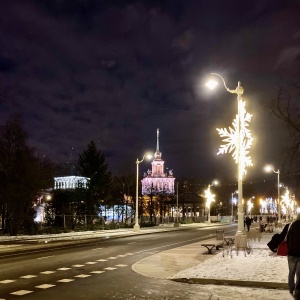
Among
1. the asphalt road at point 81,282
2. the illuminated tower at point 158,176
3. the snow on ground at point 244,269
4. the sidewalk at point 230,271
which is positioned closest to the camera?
the asphalt road at point 81,282

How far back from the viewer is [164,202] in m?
90.0

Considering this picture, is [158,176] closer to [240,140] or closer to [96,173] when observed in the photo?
[96,173]

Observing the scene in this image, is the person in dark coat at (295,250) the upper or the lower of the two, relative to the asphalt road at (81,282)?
upper

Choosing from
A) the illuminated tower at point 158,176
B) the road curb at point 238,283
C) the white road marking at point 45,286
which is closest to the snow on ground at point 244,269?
the road curb at point 238,283

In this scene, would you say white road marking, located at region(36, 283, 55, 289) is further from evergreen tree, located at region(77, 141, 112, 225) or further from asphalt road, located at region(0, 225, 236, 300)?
evergreen tree, located at region(77, 141, 112, 225)

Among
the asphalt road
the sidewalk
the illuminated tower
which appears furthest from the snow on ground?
the illuminated tower

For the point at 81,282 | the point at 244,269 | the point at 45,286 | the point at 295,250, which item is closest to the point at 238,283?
the point at 244,269

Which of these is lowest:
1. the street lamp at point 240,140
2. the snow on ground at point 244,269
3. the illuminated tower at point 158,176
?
the snow on ground at point 244,269

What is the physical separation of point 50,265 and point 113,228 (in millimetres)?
37364

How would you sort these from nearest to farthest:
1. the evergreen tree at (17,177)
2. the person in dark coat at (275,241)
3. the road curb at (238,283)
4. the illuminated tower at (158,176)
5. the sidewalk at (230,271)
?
the person in dark coat at (275,241) → the road curb at (238,283) → the sidewalk at (230,271) → the evergreen tree at (17,177) → the illuminated tower at (158,176)

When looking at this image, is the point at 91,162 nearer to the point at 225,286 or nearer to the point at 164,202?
the point at 164,202

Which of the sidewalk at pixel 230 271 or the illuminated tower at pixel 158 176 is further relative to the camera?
the illuminated tower at pixel 158 176

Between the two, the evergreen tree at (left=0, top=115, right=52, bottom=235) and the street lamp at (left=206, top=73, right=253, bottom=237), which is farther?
the evergreen tree at (left=0, top=115, right=52, bottom=235)

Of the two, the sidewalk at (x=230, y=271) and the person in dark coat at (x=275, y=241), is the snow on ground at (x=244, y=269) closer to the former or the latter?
the sidewalk at (x=230, y=271)
